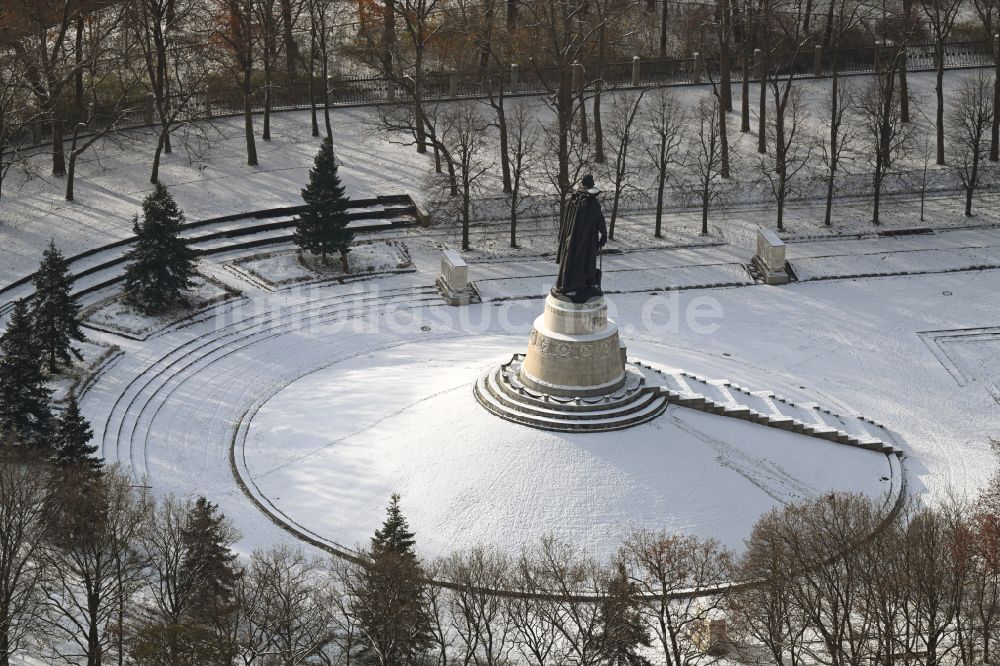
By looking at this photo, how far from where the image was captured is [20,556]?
4075 centimetres

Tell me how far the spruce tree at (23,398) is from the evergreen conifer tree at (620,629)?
2019 centimetres

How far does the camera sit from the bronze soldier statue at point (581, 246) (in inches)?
1863

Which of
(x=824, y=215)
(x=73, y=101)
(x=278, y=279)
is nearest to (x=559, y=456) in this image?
(x=278, y=279)

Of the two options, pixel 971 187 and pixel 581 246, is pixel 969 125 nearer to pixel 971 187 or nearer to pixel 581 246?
pixel 971 187

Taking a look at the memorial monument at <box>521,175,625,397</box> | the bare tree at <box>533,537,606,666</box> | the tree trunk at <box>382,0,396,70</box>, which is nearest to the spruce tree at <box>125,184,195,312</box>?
the memorial monument at <box>521,175,625,397</box>

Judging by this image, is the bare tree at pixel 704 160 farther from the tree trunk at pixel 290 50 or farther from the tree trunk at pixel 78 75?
the tree trunk at pixel 78 75

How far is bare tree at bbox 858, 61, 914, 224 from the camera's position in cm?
7038

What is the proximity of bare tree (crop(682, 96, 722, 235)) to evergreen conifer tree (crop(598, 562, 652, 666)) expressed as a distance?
33.6 metres

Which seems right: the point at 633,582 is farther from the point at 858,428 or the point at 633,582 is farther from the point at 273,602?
the point at 858,428

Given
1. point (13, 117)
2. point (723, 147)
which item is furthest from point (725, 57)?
point (13, 117)

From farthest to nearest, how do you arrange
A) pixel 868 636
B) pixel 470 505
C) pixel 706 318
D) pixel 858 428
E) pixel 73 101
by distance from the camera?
pixel 73 101 → pixel 706 318 → pixel 858 428 → pixel 470 505 → pixel 868 636

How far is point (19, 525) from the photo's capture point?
A: 37438mm

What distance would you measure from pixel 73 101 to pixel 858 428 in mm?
44612

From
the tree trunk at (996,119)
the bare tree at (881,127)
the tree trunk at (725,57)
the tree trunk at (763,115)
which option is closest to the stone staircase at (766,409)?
the bare tree at (881,127)
